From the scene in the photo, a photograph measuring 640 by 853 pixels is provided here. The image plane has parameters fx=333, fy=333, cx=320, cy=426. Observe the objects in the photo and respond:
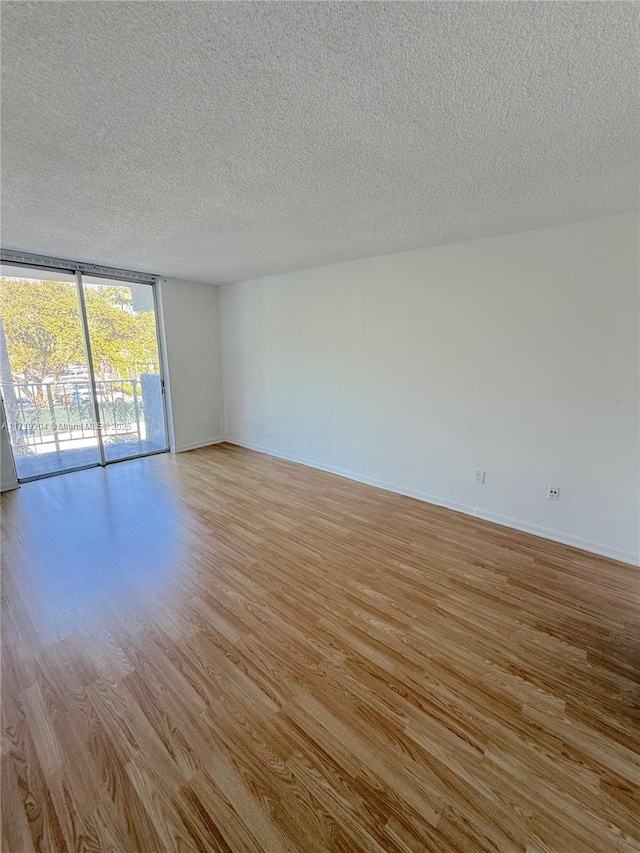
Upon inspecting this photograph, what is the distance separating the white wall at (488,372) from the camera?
2301 millimetres

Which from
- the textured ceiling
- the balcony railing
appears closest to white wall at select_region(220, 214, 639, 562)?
the textured ceiling

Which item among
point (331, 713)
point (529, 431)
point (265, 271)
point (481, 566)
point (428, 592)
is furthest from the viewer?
point (265, 271)

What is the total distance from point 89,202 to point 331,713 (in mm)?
3051

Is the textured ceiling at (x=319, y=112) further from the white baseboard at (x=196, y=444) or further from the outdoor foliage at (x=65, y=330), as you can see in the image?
the white baseboard at (x=196, y=444)

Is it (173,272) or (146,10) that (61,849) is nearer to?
(146,10)

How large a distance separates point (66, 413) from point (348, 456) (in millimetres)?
3386

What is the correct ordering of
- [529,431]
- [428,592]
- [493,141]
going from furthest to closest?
[529,431] → [428,592] → [493,141]

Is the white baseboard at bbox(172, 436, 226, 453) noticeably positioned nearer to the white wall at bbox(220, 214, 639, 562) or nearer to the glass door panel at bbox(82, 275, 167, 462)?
the glass door panel at bbox(82, 275, 167, 462)

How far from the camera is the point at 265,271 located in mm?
4051

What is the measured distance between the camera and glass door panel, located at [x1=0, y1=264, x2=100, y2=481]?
11.2 ft

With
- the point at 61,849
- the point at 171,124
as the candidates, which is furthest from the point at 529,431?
the point at 61,849

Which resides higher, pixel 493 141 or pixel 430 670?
pixel 493 141

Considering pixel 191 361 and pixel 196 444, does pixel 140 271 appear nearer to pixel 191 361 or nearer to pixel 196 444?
pixel 191 361

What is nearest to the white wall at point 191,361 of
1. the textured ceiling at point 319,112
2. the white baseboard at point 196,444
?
the white baseboard at point 196,444
